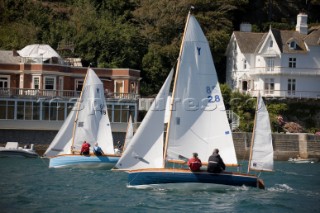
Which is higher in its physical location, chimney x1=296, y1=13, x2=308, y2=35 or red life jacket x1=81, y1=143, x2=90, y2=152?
chimney x1=296, y1=13, x2=308, y2=35

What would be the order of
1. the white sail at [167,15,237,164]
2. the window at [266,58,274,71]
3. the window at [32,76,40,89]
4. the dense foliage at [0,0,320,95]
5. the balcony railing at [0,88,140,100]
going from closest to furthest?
the white sail at [167,15,237,164] < the balcony railing at [0,88,140,100] < the window at [32,76,40,89] < the window at [266,58,274,71] < the dense foliage at [0,0,320,95]

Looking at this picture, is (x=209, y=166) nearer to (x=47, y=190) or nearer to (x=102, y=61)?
(x=47, y=190)

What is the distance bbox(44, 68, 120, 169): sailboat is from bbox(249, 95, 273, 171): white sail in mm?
12752

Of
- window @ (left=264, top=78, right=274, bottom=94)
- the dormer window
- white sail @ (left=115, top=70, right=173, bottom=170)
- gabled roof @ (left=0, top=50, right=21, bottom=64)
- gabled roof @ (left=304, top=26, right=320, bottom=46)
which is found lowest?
white sail @ (left=115, top=70, right=173, bottom=170)

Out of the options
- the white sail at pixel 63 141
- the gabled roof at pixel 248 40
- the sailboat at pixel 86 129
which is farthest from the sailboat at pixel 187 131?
the gabled roof at pixel 248 40

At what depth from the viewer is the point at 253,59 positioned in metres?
79.2

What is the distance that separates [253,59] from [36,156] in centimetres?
3049

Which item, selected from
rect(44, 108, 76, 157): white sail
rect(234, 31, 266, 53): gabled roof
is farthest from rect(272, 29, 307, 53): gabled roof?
rect(44, 108, 76, 157): white sail

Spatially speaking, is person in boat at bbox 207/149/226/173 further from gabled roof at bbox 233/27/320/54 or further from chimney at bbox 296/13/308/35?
chimney at bbox 296/13/308/35

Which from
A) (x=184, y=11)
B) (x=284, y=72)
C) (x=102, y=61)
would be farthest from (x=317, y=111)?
(x=102, y=61)

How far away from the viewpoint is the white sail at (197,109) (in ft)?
112

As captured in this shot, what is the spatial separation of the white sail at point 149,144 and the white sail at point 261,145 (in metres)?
5.63

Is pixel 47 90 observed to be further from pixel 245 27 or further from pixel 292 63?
pixel 245 27

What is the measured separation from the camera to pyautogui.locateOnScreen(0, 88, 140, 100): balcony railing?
209 feet
